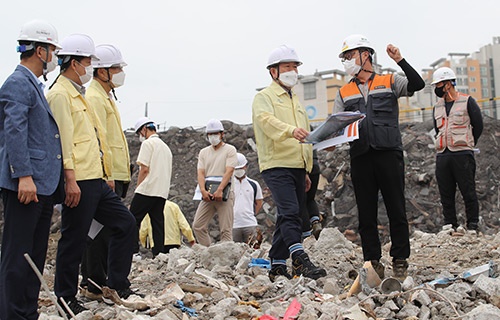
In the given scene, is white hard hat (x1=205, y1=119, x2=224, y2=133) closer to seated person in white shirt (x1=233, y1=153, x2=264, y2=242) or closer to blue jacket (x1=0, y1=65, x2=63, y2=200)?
seated person in white shirt (x1=233, y1=153, x2=264, y2=242)

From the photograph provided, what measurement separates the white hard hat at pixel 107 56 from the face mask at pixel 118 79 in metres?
0.11

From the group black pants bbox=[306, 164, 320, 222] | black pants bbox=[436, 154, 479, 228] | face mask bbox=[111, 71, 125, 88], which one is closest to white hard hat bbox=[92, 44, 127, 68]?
face mask bbox=[111, 71, 125, 88]

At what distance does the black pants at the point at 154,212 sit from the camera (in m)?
8.16

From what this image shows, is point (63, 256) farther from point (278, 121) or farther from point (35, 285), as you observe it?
point (278, 121)

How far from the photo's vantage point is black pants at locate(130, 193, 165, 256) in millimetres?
8156

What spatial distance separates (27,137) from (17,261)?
32.7 inches

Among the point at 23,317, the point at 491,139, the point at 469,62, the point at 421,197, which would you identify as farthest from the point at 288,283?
the point at 469,62

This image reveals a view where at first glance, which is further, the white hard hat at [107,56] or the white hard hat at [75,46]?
the white hard hat at [107,56]

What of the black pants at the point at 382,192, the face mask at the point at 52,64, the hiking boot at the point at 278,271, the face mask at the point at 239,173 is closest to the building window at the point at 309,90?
the face mask at the point at 239,173

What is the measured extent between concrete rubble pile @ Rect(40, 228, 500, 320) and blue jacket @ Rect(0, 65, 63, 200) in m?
1.08

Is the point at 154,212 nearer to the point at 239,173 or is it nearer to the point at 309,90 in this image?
the point at 239,173

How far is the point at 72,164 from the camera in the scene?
4668mm

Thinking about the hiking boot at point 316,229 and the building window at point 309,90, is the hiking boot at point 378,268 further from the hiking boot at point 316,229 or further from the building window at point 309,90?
the building window at point 309,90

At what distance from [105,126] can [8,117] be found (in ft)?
6.02
